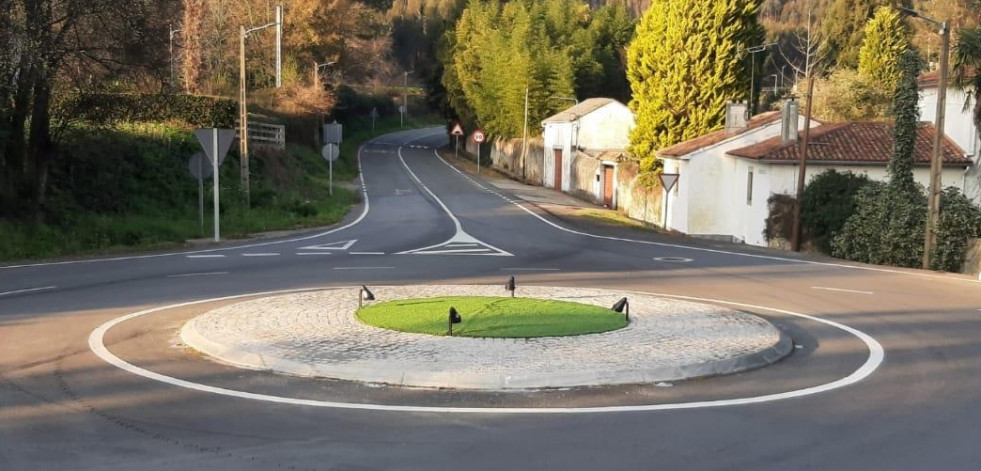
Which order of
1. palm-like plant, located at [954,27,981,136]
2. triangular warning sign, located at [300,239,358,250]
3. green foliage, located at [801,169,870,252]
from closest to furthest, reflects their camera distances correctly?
triangular warning sign, located at [300,239,358,250]
palm-like plant, located at [954,27,981,136]
green foliage, located at [801,169,870,252]

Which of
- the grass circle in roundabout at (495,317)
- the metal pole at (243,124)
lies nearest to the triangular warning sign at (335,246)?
the metal pole at (243,124)

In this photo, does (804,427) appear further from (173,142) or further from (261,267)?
(173,142)

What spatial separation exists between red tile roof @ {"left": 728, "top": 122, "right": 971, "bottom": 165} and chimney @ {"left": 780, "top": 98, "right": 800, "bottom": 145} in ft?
1.34

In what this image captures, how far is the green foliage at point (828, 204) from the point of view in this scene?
31.7m

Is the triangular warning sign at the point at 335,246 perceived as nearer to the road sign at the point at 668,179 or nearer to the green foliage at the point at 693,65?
the road sign at the point at 668,179

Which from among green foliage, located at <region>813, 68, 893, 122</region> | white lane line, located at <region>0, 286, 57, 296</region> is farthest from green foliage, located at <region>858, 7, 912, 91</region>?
white lane line, located at <region>0, 286, 57, 296</region>

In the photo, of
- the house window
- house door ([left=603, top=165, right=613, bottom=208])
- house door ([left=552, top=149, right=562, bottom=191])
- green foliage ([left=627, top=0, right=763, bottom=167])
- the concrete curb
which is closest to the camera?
the concrete curb

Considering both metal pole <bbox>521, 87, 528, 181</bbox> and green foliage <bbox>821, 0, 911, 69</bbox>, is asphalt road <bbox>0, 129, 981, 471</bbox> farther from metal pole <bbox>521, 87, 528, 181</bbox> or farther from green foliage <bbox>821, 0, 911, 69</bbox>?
metal pole <bbox>521, 87, 528, 181</bbox>

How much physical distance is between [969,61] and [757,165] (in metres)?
9.20

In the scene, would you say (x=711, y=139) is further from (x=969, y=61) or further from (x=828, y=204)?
(x=969, y=61)

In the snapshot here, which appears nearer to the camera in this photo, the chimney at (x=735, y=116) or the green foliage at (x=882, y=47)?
the chimney at (x=735, y=116)

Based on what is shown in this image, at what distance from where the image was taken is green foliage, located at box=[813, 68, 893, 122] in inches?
2127

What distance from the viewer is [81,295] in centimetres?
1675

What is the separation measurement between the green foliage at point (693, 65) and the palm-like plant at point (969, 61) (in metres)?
18.0
